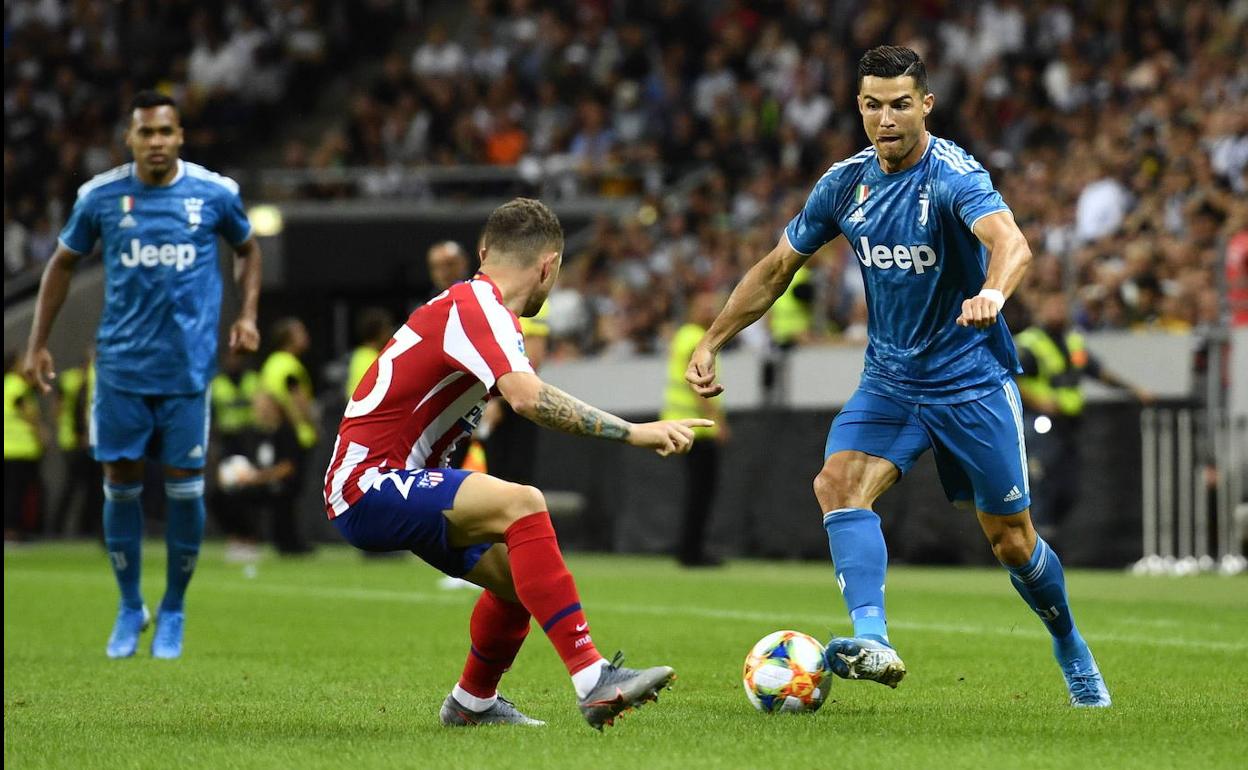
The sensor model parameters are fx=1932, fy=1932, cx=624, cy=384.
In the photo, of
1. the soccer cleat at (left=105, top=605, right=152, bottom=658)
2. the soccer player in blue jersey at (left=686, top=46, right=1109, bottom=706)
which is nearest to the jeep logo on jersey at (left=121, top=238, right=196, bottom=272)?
the soccer cleat at (left=105, top=605, right=152, bottom=658)

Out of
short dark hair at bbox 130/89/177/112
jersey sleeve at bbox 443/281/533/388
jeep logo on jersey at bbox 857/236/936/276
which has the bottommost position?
jersey sleeve at bbox 443/281/533/388

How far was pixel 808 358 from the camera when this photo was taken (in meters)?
17.5

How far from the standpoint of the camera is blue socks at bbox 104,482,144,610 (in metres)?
9.00

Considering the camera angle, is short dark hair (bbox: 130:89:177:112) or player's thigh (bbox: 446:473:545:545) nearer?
player's thigh (bbox: 446:473:545:545)

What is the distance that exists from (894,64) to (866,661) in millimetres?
2022

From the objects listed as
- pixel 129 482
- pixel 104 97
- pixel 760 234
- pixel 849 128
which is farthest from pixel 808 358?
pixel 104 97

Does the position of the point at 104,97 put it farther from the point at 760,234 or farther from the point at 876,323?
the point at 876,323

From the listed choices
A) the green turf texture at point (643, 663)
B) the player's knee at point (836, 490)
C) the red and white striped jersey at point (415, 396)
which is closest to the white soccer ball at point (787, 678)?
the green turf texture at point (643, 663)

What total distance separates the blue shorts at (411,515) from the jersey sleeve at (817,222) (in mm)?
1771

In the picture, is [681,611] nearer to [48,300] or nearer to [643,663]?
[643,663]

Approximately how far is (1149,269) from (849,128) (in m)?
6.90

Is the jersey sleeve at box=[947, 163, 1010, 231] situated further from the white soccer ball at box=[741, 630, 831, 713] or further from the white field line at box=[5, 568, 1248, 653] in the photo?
the white field line at box=[5, 568, 1248, 653]

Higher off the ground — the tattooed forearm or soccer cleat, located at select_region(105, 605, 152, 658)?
the tattooed forearm

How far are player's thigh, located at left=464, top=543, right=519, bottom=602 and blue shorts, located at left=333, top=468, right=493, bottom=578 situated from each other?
2 cm
